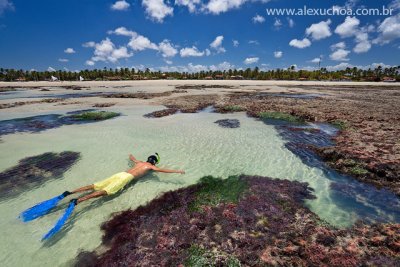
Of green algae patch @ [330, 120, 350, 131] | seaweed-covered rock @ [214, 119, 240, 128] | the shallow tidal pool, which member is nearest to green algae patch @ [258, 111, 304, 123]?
the shallow tidal pool

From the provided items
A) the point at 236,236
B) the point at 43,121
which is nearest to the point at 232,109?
the point at 43,121

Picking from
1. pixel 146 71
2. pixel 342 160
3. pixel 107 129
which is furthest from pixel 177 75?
pixel 342 160

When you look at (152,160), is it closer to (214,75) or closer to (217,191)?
(217,191)

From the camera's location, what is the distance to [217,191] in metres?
8.90

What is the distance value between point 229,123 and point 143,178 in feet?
39.1

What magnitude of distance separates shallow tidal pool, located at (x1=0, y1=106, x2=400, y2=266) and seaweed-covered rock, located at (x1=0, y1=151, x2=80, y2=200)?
45 cm

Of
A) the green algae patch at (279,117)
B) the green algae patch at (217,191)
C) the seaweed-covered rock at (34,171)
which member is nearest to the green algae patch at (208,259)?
the green algae patch at (217,191)

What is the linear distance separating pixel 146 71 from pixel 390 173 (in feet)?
474

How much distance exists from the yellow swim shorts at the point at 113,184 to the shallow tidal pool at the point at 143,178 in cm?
39

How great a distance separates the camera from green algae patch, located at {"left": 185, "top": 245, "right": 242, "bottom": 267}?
5.40 metres

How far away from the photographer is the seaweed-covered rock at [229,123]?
Result: 62.6ft

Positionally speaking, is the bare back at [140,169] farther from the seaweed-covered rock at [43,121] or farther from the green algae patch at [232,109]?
the green algae patch at [232,109]

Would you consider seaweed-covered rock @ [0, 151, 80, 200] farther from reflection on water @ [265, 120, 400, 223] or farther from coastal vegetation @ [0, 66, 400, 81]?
coastal vegetation @ [0, 66, 400, 81]

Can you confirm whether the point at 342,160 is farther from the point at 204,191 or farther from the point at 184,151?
the point at 184,151
